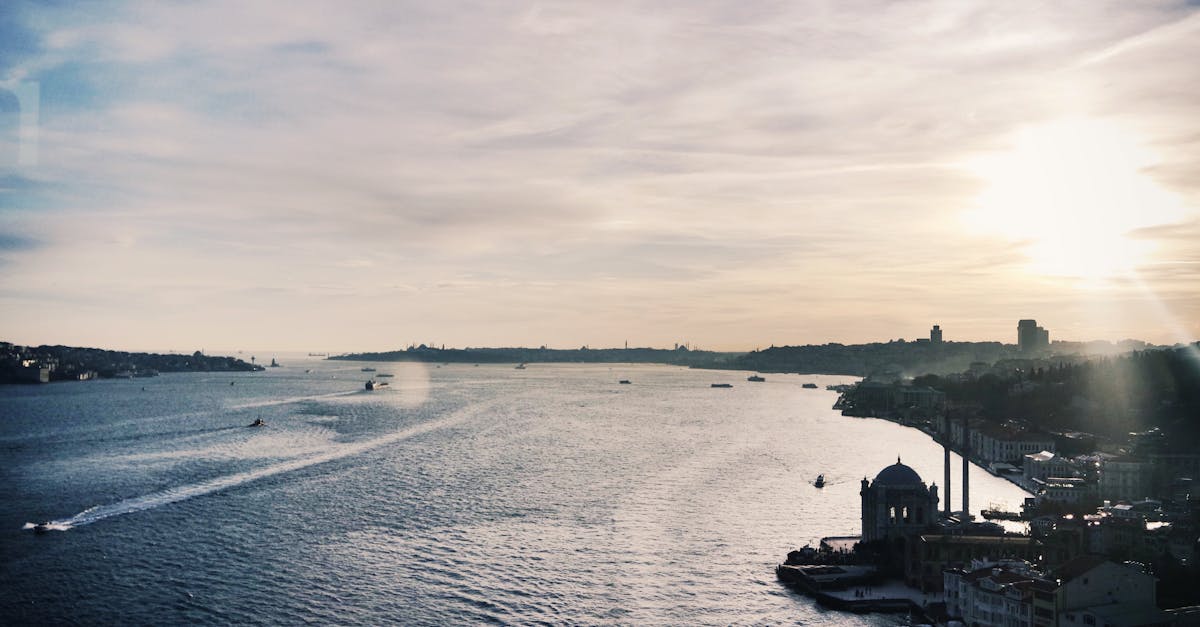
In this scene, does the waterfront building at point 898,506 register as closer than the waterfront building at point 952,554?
No

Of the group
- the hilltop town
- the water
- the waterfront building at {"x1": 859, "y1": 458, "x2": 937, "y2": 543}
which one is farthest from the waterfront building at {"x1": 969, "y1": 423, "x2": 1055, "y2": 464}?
the waterfront building at {"x1": 859, "y1": 458, "x2": 937, "y2": 543}

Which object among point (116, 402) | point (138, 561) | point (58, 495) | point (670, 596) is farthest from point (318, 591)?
point (116, 402)

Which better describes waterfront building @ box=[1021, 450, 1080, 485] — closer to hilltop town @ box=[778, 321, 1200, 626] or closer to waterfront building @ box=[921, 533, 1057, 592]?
hilltop town @ box=[778, 321, 1200, 626]

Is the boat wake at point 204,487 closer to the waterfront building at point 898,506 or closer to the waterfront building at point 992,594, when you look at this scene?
the waterfront building at point 898,506

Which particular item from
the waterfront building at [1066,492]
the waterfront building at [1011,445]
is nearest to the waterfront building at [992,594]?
the waterfront building at [1066,492]

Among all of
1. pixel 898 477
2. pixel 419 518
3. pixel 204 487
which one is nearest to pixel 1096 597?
pixel 898 477

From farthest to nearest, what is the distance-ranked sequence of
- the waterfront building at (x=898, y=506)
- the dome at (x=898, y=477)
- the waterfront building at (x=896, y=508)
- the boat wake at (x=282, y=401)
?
the boat wake at (x=282, y=401)
the dome at (x=898, y=477)
the waterfront building at (x=898, y=506)
the waterfront building at (x=896, y=508)
